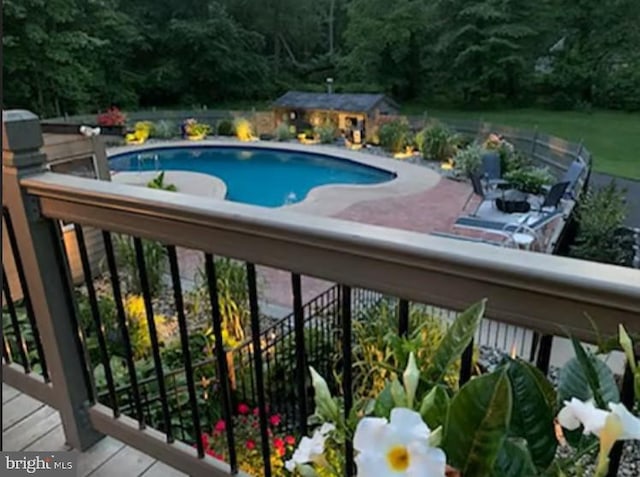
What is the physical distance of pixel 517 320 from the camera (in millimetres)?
862

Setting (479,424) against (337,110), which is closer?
(479,424)

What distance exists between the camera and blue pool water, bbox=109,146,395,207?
12195 millimetres

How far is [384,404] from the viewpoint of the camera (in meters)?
0.72

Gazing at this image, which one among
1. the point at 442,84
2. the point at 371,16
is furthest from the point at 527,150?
the point at 371,16

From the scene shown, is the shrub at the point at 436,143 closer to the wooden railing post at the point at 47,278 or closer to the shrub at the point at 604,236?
the shrub at the point at 604,236

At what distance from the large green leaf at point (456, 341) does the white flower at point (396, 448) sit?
17 centimetres

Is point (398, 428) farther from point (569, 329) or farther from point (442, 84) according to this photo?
point (442, 84)

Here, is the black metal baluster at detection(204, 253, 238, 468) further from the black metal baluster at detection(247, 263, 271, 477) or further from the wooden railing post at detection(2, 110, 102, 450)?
the wooden railing post at detection(2, 110, 102, 450)

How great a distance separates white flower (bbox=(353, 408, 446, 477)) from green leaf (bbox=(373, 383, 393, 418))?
0.39ft

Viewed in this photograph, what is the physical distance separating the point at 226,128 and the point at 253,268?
53.4ft

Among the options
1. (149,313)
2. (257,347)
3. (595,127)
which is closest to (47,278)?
(149,313)

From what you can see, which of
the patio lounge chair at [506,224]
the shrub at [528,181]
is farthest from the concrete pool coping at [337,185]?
the patio lounge chair at [506,224]

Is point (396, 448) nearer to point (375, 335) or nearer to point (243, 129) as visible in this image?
point (375, 335)

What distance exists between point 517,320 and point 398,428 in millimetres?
377
